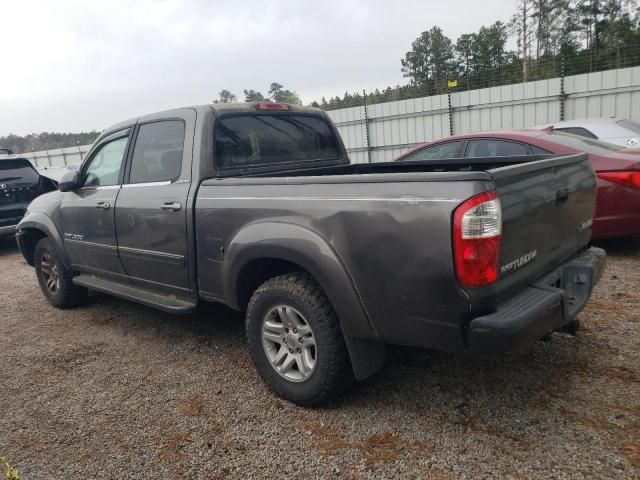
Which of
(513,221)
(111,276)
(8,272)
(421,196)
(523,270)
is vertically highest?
(421,196)

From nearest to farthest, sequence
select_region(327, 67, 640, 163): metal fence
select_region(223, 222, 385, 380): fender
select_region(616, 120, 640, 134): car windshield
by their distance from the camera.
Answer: select_region(223, 222, 385, 380): fender
select_region(616, 120, 640, 134): car windshield
select_region(327, 67, 640, 163): metal fence

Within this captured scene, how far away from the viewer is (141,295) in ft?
13.1

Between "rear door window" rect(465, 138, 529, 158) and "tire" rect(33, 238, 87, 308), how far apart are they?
4.56m

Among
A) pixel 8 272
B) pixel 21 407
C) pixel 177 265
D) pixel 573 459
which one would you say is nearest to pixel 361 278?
pixel 573 459

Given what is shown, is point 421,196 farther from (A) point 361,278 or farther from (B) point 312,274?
(B) point 312,274

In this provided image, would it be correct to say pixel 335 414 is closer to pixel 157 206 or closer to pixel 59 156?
pixel 157 206

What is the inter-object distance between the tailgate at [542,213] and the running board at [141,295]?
2207 mm

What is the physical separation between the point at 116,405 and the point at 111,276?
1541 millimetres

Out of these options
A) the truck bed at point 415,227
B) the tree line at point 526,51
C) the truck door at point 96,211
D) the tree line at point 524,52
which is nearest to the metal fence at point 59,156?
the tree line at point 524,52

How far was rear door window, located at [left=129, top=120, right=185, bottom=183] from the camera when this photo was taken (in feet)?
12.1

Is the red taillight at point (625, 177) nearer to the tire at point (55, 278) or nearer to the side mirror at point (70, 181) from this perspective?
the side mirror at point (70, 181)

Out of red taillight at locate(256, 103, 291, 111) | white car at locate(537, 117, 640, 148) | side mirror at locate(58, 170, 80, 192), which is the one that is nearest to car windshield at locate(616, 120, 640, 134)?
white car at locate(537, 117, 640, 148)

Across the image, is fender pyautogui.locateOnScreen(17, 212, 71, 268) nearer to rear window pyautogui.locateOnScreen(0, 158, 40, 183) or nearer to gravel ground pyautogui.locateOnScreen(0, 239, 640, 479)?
gravel ground pyautogui.locateOnScreen(0, 239, 640, 479)

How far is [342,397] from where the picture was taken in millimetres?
3037
